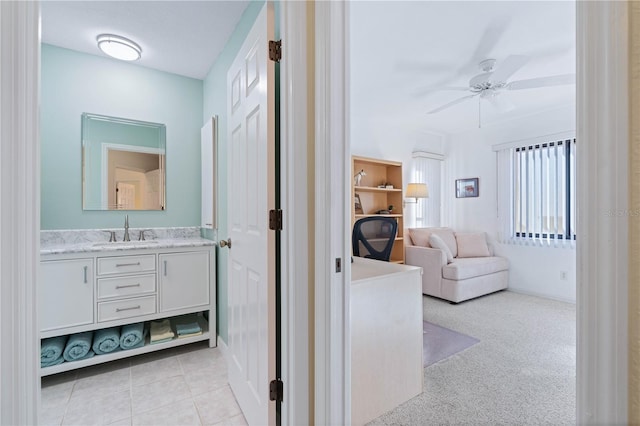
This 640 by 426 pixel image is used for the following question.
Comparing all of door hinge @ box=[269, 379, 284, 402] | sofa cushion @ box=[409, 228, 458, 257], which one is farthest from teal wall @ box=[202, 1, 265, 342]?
sofa cushion @ box=[409, 228, 458, 257]

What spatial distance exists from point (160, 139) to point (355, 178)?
256 centimetres

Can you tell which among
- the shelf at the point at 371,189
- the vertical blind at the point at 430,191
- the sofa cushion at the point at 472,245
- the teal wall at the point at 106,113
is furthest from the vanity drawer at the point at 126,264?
the sofa cushion at the point at 472,245

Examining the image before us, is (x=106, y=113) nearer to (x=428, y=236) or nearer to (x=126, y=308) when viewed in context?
(x=126, y=308)

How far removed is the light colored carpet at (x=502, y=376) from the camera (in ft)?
5.40

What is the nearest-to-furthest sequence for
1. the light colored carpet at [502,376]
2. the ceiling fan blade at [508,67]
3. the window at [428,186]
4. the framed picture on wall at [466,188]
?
the light colored carpet at [502,376]
the ceiling fan blade at [508,67]
the framed picture on wall at [466,188]
the window at [428,186]

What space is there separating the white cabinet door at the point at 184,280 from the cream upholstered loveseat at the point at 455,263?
2.85 meters

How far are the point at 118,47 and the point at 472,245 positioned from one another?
482cm

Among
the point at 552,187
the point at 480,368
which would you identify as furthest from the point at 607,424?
the point at 552,187

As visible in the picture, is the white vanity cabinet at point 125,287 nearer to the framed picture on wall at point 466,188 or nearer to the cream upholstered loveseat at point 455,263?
the cream upholstered loveseat at point 455,263

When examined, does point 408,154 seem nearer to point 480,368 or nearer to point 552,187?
point 552,187

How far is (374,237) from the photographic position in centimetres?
334

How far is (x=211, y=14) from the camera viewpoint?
6.79 feet

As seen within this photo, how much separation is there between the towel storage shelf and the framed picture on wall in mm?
4261

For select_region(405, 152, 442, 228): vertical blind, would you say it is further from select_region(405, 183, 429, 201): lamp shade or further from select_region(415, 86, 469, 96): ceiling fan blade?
select_region(415, 86, 469, 96): ceiling fan blade
